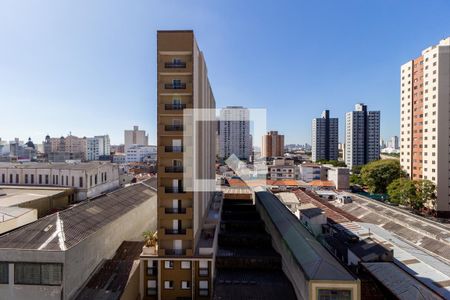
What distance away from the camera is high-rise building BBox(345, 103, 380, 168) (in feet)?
307

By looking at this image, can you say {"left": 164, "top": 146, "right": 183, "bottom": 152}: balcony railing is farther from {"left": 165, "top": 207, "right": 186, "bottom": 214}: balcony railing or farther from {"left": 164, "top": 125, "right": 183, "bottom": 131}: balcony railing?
{"left": 165, "top": 207, "right": 186, "bottom": 214}: balcony railing

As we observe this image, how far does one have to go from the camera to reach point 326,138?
11694 cm

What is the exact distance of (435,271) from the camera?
17375 mm

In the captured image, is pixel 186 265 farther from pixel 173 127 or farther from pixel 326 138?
pixel 326 138

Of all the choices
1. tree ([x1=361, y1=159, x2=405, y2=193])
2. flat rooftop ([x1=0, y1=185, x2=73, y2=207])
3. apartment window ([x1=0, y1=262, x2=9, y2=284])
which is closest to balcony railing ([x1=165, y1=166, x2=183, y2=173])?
apartment window ([x1=0, y1=262, x2=9, y2=284])

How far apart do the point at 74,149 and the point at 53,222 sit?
391ft

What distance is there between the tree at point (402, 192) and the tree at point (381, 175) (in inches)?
255

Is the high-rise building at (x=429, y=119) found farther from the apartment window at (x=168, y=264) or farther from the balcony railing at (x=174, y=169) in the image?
the apartment window at (x=168, y=264)

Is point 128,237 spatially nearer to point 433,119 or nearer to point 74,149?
point 433,119

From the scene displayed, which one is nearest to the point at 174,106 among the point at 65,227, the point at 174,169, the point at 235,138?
the point at 174,169

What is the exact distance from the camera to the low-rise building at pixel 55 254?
13.9 meters

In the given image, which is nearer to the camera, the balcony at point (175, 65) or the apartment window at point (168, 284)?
the balcony at point (175, 65)

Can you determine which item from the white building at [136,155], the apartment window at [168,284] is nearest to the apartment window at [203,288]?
the apartment window at [168,284]

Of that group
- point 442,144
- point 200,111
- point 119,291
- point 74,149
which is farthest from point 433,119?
point 74,149
